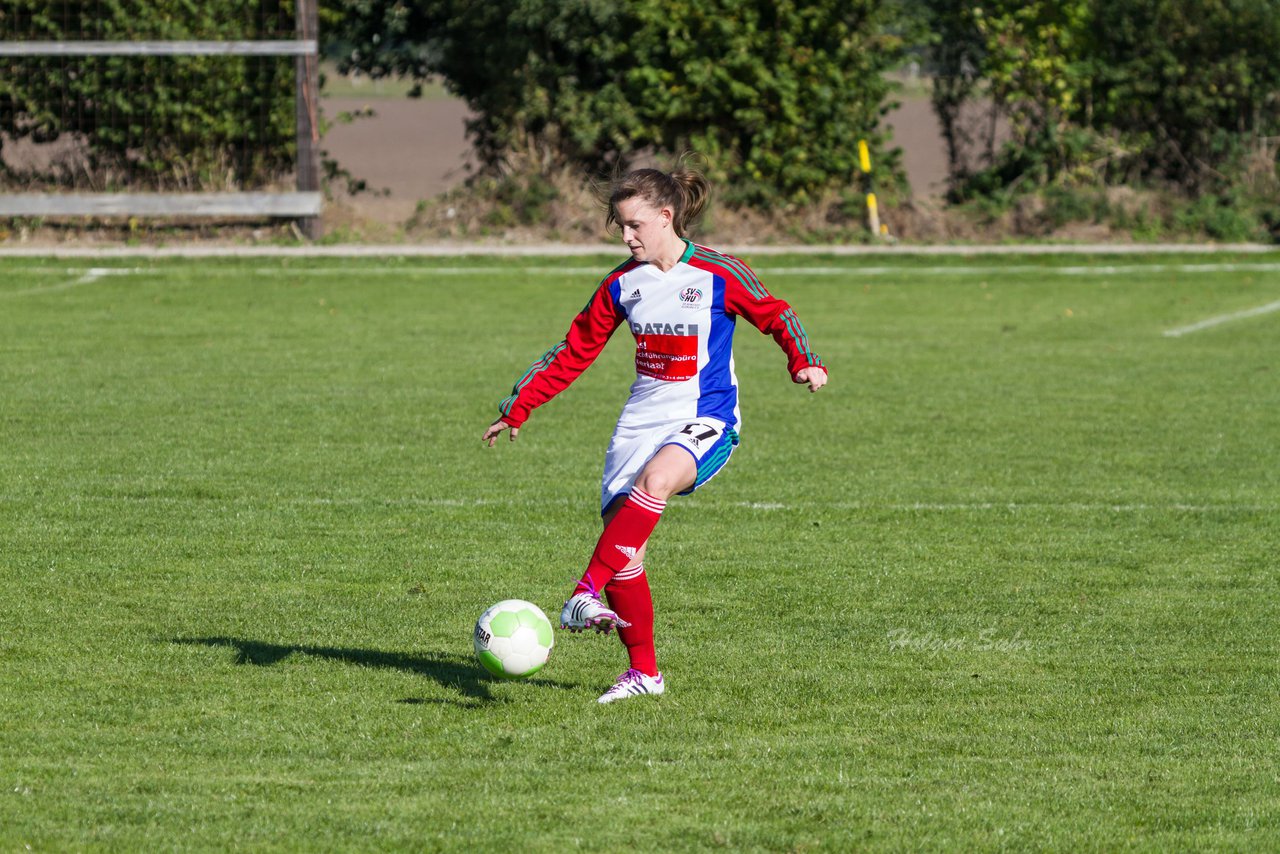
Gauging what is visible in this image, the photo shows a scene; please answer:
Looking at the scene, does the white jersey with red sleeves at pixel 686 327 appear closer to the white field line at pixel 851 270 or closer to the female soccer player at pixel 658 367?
the female soccer player at pixel 658 367

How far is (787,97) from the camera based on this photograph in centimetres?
2375

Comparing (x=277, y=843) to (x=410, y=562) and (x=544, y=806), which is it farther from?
(x=410, y=562)

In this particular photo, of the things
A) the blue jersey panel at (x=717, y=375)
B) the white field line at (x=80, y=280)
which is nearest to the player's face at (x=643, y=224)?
the blue jersey panel at (x=717, y=375)

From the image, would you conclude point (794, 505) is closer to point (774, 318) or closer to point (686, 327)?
point (774, 318)

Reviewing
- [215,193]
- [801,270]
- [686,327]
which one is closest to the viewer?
[686,327]

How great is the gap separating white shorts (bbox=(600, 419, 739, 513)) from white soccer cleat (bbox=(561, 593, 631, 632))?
0.50 metres

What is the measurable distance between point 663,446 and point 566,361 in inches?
21.5

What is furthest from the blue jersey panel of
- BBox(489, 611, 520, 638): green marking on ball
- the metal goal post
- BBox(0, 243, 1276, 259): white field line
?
the metal goal post

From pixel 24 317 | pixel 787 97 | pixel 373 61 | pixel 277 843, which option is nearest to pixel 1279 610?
pixel 277 843

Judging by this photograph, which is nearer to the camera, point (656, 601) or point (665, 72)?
point (656, 601)

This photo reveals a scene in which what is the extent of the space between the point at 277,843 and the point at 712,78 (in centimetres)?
2038

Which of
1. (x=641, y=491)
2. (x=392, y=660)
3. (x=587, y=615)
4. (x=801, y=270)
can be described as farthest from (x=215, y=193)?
(x=587, y=615)

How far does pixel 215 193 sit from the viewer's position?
2281 cm

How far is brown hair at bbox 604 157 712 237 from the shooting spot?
572 centimetres
